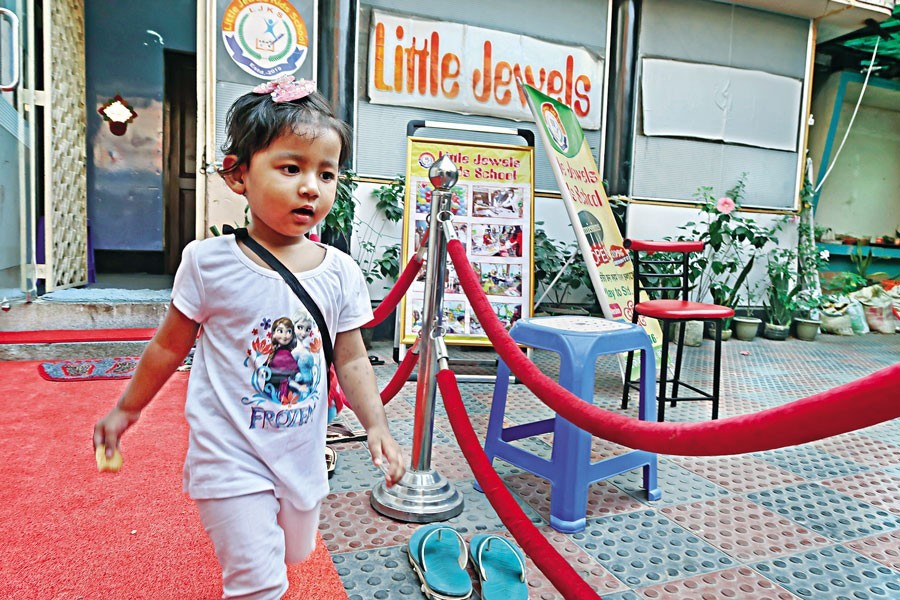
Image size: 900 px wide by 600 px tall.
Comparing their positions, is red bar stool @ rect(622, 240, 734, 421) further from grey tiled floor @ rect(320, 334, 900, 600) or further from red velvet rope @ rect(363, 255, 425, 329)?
red velvet rope @ rect(363, 255, 425, 329)

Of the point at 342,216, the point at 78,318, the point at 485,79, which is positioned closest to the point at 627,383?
the point at 342,216

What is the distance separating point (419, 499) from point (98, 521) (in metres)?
1.02

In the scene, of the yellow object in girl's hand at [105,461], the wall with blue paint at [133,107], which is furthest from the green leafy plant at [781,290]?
the wall with blue paint at [133,107]

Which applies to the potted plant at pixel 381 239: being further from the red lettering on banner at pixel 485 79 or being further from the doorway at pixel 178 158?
the doorway at pixel 178 158

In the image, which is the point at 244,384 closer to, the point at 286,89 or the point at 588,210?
the point at 286,89

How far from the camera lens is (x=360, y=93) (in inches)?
189

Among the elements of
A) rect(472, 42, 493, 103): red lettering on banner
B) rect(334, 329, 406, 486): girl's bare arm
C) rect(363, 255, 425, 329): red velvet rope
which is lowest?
rect(334, 329, 406, 486): girl's bare arm

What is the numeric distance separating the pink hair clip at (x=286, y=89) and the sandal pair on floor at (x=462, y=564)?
1.24 meters

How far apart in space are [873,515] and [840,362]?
3372 mm

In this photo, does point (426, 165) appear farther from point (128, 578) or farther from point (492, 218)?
point (128, 578)

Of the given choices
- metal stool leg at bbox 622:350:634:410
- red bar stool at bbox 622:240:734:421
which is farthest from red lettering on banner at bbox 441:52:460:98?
metal stool leg at bbox 622:350:634:410

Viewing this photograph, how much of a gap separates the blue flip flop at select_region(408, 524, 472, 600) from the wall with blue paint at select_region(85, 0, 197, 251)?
6.18m

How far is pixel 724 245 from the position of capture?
602 centimetres

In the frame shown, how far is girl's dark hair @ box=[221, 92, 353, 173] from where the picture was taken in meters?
1.10
